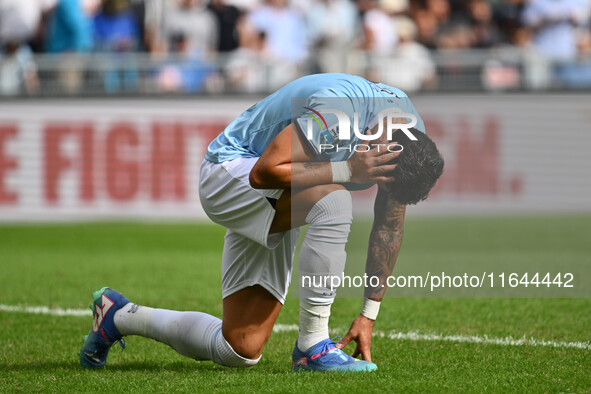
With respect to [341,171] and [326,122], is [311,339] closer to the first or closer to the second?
[341,171]

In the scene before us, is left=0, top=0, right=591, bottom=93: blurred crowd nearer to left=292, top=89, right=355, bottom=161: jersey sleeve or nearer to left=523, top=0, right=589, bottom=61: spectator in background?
left=523, top=0, right=589, bottom=61: spectator in background

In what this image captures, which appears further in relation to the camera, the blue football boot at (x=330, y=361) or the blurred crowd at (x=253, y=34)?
the blurred crowd at (x=253, y=34)

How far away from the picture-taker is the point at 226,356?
13.7ft

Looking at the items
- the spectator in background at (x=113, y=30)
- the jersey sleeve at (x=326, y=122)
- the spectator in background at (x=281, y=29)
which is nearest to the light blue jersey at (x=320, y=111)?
the jersey sleeve at (x=326, y=122)

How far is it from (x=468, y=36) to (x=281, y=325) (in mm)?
8036

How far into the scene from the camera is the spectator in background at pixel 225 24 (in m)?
12.7

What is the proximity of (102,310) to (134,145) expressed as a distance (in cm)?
767

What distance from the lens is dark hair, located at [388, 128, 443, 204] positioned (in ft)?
12.7

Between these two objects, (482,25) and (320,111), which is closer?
(320,111)

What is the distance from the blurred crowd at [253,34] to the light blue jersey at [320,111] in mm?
7464

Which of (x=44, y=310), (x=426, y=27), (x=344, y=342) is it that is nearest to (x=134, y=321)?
(x=344, y=342)

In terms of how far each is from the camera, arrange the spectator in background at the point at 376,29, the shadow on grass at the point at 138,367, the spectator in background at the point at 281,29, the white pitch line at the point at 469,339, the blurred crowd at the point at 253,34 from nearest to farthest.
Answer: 1. the shadow on grass at the point at 138,367
2. the white pitch line at the point at 469,339
3. the blurred crowd at the point at 253,34
4. the spectator in background at the point at 376,29
5. the spectator in background at the point at 281,29

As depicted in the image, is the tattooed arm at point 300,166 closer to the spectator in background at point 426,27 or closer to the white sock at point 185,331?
the white sock at point 185,331

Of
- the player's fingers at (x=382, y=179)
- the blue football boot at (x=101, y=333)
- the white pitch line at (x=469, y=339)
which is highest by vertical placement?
the player's fingers at (x=382, y=179)
